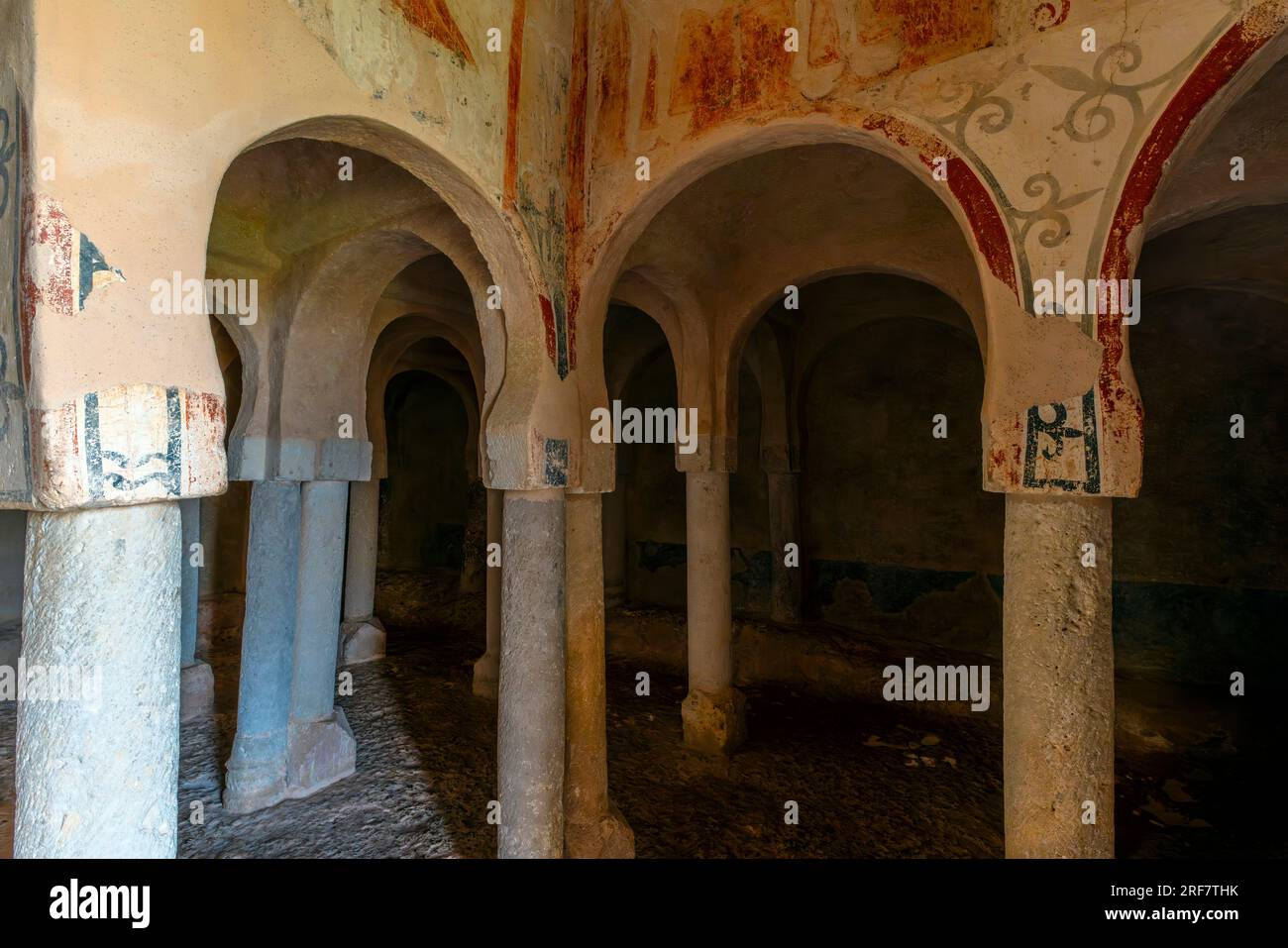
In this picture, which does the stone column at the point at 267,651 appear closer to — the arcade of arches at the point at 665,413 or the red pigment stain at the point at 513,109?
the arcade of arches at the point at 665,413

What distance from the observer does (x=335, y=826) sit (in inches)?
190

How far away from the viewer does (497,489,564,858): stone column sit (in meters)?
3.70

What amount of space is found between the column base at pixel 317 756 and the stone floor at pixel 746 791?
0.11m

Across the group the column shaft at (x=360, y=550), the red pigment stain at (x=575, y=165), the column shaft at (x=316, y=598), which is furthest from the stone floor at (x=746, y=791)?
the red pigment stain at (x=575, y=165)

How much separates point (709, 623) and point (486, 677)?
3.00 metres

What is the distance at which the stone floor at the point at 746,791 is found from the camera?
185 inches

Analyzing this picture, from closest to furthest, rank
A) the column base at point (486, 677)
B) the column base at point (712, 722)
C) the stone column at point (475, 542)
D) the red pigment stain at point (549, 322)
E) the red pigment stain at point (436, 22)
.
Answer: the red pigment stain at point (436, 22)
the red pigment stain at point (549, 322)
the column base at point (712, 722)
the column base at point (486, 677)
the stone column at point (475, 542)

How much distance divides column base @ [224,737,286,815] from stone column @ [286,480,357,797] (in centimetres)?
15

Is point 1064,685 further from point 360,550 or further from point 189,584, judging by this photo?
point 360,550

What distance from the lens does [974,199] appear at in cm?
285
